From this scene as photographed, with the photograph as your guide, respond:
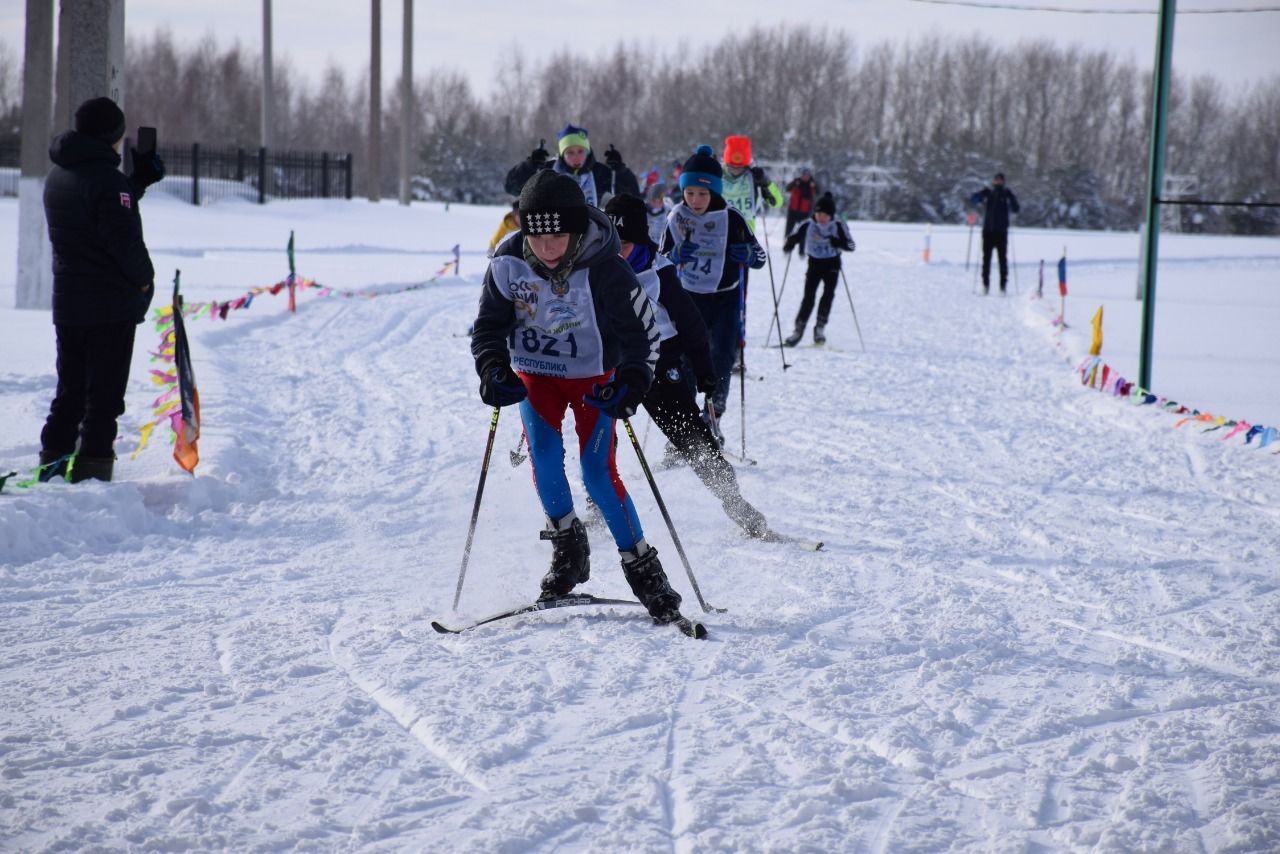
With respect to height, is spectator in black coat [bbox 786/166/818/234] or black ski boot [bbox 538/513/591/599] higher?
spectator in black coat [bbox 786/166/818/234]

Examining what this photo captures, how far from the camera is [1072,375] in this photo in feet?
38.8

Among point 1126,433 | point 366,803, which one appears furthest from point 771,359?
point 366,803

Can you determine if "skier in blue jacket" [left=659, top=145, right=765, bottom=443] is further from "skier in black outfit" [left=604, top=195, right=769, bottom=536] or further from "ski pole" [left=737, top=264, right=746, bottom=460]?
"skier in black outfit" [left=604, top=195, right=769, bottom=536]

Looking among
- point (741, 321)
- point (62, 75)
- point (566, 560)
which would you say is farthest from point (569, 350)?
point (62, 75)

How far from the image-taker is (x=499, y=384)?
4520 mm

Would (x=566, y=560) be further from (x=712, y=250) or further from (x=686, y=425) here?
(x=712, y=250)

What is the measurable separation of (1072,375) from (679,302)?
23.1 feet

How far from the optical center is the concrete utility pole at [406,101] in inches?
1374

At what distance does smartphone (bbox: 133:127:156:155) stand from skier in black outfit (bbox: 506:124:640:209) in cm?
370

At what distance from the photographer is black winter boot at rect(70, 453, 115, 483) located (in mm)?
6204

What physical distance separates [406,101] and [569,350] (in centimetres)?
3316

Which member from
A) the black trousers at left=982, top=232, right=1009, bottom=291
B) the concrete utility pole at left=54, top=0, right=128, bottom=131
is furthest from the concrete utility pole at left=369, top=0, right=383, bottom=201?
the concrete utility pole at left=54, top=0, right=128, bottom=131

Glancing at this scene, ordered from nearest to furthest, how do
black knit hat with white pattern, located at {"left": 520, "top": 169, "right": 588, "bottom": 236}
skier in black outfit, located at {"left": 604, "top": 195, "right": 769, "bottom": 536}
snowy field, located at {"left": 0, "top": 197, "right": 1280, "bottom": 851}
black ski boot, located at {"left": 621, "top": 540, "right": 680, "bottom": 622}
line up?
snowy field, located at {"left": 0, "top": 197, "right": 1280, "bottom": 851} → black knit hat with white pattern, located at {"left": 520, "top": 169, "right": 588, "bottom": 236} → black ski boot, located at {"left": 621, "top": 540, "right": 680, "bottom": 622} → skier in black outfit, located at {"left": 604, "top": 195, "right": 769, "bottom": 536}

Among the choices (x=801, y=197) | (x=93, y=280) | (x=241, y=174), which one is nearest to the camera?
(x=93, y=280)
